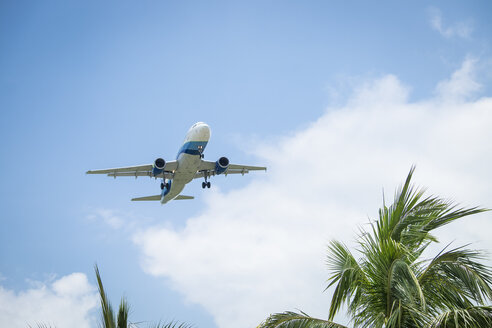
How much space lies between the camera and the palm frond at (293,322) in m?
6.36

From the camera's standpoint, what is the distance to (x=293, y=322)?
6535mm

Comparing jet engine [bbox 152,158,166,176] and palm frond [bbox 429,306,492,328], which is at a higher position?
jet engine [bbox 152,158,166,176]

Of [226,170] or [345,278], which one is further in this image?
[226,170]

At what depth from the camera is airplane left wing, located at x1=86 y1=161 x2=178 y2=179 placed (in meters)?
36.4

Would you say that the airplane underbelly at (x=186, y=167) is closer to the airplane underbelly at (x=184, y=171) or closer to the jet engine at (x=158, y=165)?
the airplane underbelly at (x=184, y=171)

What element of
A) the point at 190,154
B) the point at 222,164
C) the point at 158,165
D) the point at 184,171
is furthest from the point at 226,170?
the point at 158,165

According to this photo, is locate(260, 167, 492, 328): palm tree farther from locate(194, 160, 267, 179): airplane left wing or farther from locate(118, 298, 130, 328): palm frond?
locate(194, 160, 267, 179): airplane left wing

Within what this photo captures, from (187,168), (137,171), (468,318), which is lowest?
(468,318)

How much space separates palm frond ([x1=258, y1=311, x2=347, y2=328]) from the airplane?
27.1m

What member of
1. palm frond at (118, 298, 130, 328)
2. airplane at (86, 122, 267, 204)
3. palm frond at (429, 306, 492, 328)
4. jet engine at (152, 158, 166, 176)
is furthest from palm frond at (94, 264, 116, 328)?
jet engine at (152, 158, 166, 176)

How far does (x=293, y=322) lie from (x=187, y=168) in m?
29.7

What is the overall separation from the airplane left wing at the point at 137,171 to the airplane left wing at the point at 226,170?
8.51ft

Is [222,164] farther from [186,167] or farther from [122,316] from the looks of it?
[122,316]

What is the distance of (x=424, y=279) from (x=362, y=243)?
98cm
